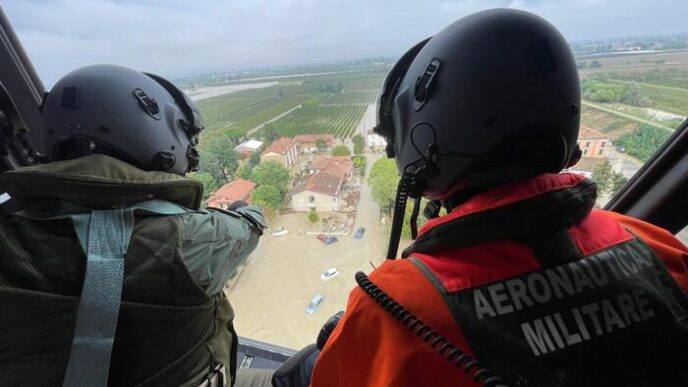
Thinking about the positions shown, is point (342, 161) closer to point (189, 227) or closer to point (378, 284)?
point (189, 227)

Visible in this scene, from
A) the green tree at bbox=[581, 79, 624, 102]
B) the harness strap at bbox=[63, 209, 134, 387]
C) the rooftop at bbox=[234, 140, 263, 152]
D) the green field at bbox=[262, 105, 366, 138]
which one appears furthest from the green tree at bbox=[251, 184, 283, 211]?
the green tree at bbox=[581, 79, 624, 102]

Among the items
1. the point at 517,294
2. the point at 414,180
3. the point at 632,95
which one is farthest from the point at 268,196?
the point at 632,95

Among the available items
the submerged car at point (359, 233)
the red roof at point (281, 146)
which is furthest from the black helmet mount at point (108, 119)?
the submerged car at point (359, 233)

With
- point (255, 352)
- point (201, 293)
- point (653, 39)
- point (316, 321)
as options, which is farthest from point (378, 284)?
point (653, 39)

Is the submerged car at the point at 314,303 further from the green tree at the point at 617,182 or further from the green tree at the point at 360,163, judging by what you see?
the green tree at the point at 617,182

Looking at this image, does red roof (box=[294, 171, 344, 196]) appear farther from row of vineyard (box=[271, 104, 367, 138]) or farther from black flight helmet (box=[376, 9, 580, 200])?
black flight helmet (box=[376, 9, 580, 200])

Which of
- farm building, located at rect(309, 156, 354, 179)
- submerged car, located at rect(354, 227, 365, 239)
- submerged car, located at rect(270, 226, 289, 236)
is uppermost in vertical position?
farm building, located at rect(309, 156, 354, 179)
